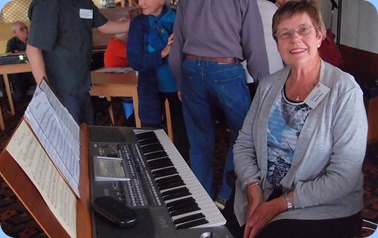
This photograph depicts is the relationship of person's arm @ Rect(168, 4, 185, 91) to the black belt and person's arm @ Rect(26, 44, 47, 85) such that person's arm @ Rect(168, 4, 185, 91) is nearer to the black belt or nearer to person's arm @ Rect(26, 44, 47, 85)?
the black belt

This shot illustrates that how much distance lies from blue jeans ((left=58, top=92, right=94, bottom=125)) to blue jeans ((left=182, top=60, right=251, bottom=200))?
74cm

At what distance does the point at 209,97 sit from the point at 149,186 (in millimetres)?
1088

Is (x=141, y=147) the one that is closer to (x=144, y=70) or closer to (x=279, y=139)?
(x=279, y=139)

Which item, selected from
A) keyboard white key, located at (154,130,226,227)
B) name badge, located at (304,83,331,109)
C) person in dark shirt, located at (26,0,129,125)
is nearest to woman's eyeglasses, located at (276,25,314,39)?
name badge, located at (304,83,331,109)

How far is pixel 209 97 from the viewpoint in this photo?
2291 millimetres

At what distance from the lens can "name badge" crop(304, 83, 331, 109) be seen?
1.47m

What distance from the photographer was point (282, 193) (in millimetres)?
1579

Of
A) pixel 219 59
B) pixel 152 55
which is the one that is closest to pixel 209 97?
pixel 219 59

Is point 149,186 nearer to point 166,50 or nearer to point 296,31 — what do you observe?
point 296,31

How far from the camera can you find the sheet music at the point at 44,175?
84cm

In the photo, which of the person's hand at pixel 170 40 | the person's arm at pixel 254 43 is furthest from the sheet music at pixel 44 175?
the person's hand at pixel 170 40

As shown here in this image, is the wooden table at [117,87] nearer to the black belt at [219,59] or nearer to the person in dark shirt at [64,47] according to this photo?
the person in dark shirt at [64,47]

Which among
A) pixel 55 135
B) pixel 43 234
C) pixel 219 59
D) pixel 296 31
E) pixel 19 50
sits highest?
pixel 296 31

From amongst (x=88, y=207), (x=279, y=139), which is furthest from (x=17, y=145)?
(x=279, y=139)
